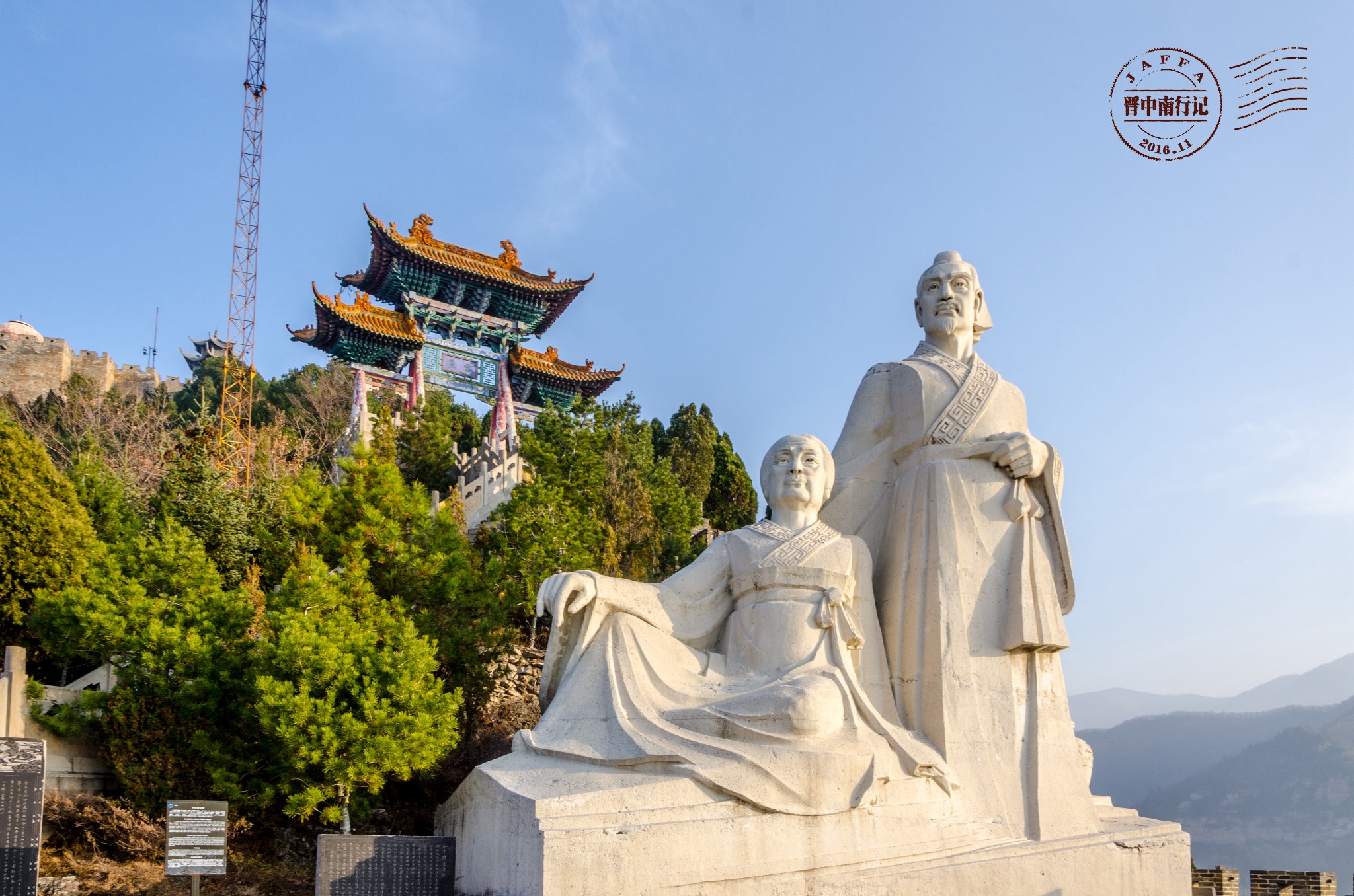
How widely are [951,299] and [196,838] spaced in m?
5.62

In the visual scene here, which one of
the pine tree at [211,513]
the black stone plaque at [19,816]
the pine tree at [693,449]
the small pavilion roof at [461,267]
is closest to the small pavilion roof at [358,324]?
the small pavilion roof at [461,267]

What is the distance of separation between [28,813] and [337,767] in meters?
2.19

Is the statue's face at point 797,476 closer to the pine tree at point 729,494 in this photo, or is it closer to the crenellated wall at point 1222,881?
the crenellated wall at point 1222,881

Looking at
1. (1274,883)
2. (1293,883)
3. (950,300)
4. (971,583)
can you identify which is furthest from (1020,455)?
(1274,883)

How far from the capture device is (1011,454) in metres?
7.41

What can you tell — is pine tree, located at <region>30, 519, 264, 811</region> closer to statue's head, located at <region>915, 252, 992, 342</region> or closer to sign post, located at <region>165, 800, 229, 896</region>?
sign post, located at <region>165, 800, 229, 896</region>

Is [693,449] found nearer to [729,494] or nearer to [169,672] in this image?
[729,494]

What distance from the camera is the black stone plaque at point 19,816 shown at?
6.71 meters

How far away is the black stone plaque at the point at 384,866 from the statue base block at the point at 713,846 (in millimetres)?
101

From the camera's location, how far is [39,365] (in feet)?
118

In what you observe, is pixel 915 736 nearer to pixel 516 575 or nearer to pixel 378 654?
pixel 378 654

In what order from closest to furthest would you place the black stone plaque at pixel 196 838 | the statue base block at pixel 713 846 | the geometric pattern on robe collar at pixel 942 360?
the statue base block at pixel 713 846, the black stone plaque at pixel 196 838, the geometric pattern on robe collar at pixel 942 360

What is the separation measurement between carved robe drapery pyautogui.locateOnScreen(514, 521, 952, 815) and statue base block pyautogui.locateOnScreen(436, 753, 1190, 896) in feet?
0.40

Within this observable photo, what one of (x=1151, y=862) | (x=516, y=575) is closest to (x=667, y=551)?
(x=516, y=575)
